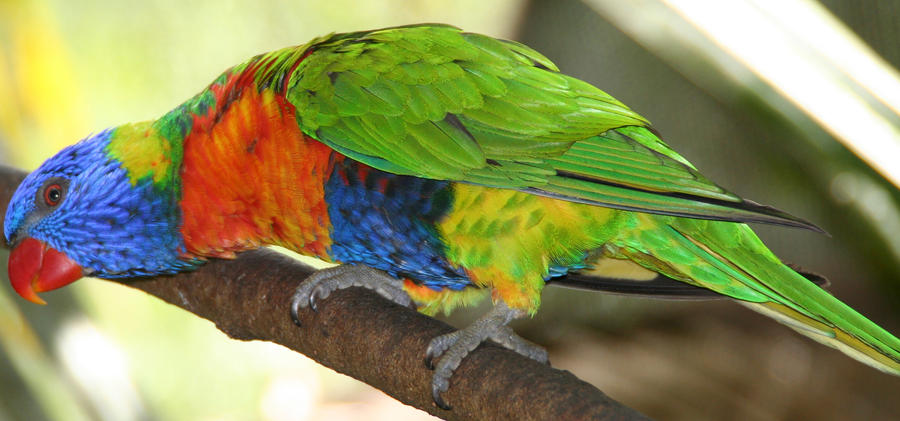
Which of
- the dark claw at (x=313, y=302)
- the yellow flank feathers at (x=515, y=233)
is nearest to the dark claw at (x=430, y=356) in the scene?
the yellow flank feathers at (x=515, y=233)

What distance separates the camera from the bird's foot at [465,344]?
1.26 metres

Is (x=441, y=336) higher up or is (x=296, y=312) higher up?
(x=441, y=336)

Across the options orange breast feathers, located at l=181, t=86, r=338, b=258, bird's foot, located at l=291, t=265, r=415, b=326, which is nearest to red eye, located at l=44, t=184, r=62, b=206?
orange breast feathers, located at l=181, t=86, r=338, b=258

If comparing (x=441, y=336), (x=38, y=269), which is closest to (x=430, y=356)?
(x=441, y=336)

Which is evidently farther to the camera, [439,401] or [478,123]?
[478,123]

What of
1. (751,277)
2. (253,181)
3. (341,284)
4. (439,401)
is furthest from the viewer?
(341,284)

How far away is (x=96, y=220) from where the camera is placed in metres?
1.55

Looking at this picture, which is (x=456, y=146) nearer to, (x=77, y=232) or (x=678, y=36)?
(x=678, y=36)

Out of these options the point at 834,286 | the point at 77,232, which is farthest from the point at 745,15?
the point at 834,286

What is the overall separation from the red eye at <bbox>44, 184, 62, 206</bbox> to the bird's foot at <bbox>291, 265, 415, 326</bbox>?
0.53 meters

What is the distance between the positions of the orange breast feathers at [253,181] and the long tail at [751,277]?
592mm

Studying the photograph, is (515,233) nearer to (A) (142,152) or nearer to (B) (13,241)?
(A) (142,152)

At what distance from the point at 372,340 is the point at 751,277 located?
673mm

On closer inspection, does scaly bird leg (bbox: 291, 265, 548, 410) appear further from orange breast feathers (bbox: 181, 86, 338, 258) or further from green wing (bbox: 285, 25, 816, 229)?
green wing (bbox: 285, 25, 816, 229)
